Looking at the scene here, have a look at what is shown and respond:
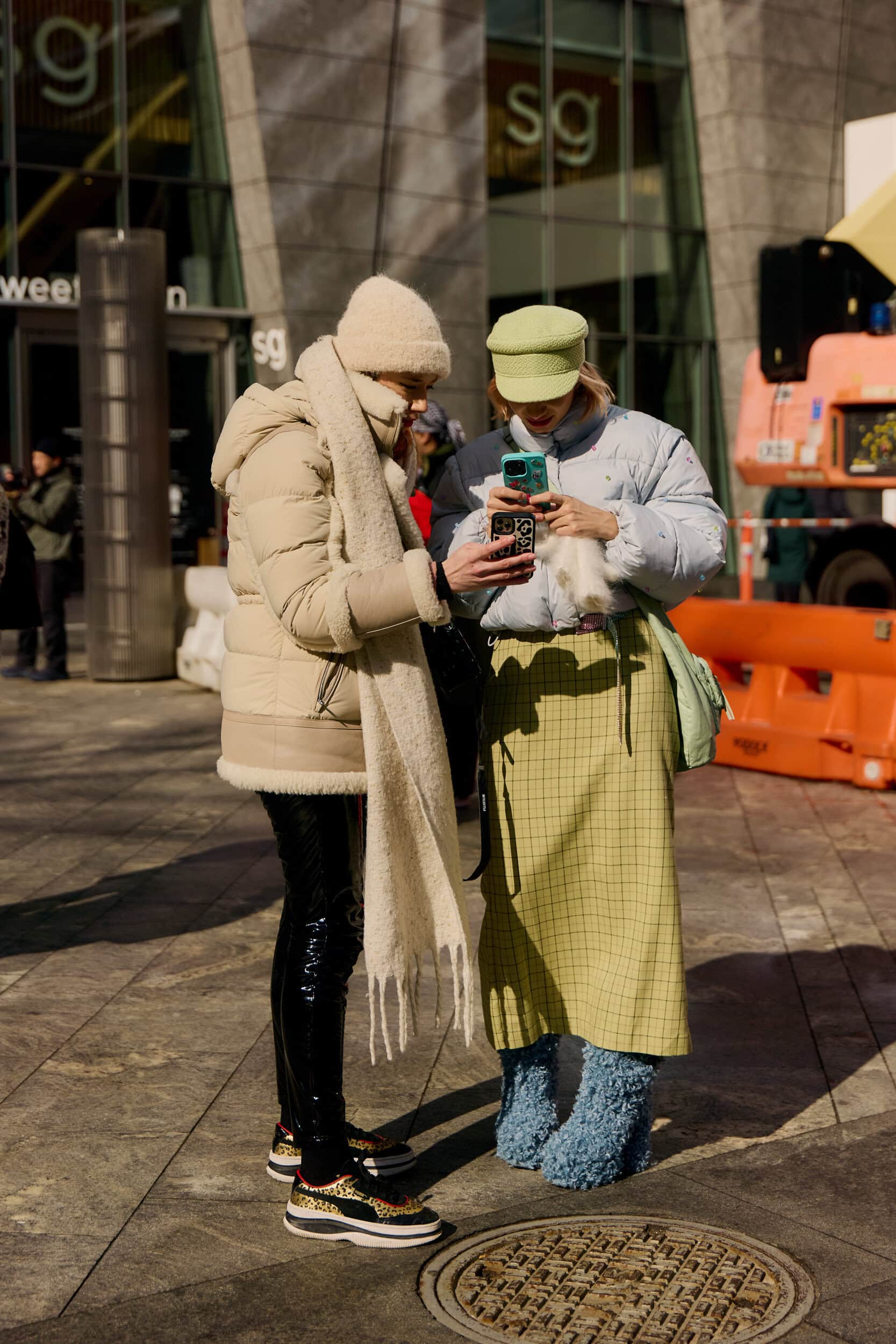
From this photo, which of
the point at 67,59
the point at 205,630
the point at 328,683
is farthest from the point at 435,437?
the point at 67,59

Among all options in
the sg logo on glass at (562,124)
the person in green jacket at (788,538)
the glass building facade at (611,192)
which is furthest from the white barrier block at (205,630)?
the sg logo on glass at (562,124)

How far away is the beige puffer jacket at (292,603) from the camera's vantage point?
3.18m

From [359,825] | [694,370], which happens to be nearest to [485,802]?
[359,825]

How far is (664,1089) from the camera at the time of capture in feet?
14.1

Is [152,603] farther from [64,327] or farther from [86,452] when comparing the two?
[64,327]

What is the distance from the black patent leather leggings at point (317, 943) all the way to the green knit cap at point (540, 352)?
95cm

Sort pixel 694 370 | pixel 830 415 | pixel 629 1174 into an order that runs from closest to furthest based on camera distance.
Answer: pixel 629 1174, pixel 830 415, pixel 694 370

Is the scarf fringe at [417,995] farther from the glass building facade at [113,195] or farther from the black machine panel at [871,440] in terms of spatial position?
the glass building facade at [113,195]

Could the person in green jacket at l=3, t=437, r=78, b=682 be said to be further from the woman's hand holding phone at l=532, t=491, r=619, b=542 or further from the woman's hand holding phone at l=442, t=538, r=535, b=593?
the woman's hand holding phone at l=442, t=538, r=535, b=593

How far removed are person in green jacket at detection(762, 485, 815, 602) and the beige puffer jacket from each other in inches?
462

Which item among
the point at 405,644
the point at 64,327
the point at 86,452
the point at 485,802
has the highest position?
the point at 64,327

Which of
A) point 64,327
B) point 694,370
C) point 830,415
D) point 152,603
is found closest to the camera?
point 830,415

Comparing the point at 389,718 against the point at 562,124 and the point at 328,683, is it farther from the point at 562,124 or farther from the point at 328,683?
the point at 562,124

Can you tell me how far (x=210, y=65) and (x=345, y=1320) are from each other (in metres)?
18.6
